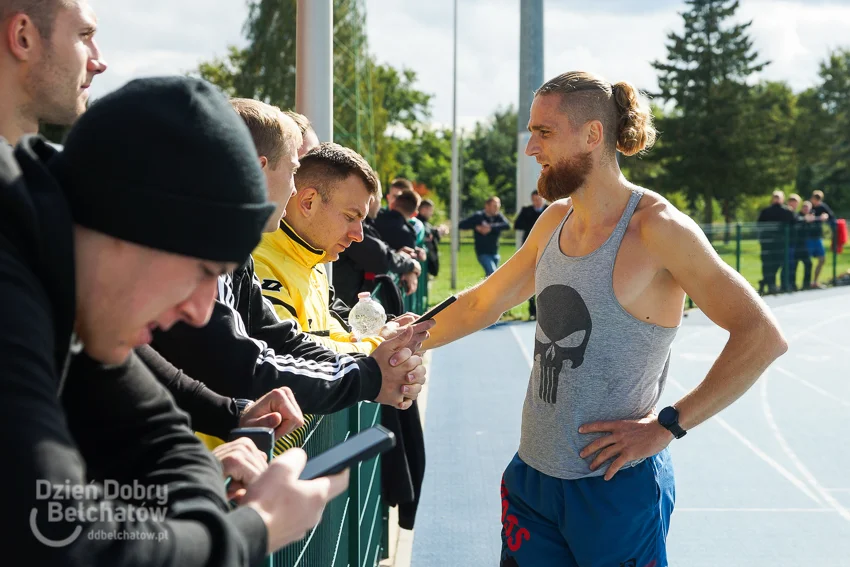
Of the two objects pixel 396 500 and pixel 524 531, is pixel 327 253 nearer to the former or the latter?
pixel 524 531

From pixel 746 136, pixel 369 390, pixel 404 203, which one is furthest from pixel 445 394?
pixel 746 136

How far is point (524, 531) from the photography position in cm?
323

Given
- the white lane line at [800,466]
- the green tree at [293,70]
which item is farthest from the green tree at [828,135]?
the white lane line at [800,466]

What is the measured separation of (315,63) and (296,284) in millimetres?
2330

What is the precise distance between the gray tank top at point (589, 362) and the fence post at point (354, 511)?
2.33ft

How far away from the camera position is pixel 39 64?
8.64ft

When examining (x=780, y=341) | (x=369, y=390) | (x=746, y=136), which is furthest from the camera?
(x=746, y=136)

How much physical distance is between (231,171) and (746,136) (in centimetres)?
6097

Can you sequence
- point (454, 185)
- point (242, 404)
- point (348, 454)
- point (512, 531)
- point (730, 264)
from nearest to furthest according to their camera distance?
point (348, 454), point (242, 404), point (512, 531), point (730, 264), point (454, 185)

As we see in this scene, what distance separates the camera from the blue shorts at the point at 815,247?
74.0 feet

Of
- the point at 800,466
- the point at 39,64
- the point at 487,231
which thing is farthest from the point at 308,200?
the point at 487,231

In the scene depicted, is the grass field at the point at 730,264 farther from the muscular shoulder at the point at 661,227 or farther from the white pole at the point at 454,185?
the muscular shoulder at the point at 661,227

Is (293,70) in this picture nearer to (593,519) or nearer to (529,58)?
(529,58)

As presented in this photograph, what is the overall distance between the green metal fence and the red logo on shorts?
568mm
